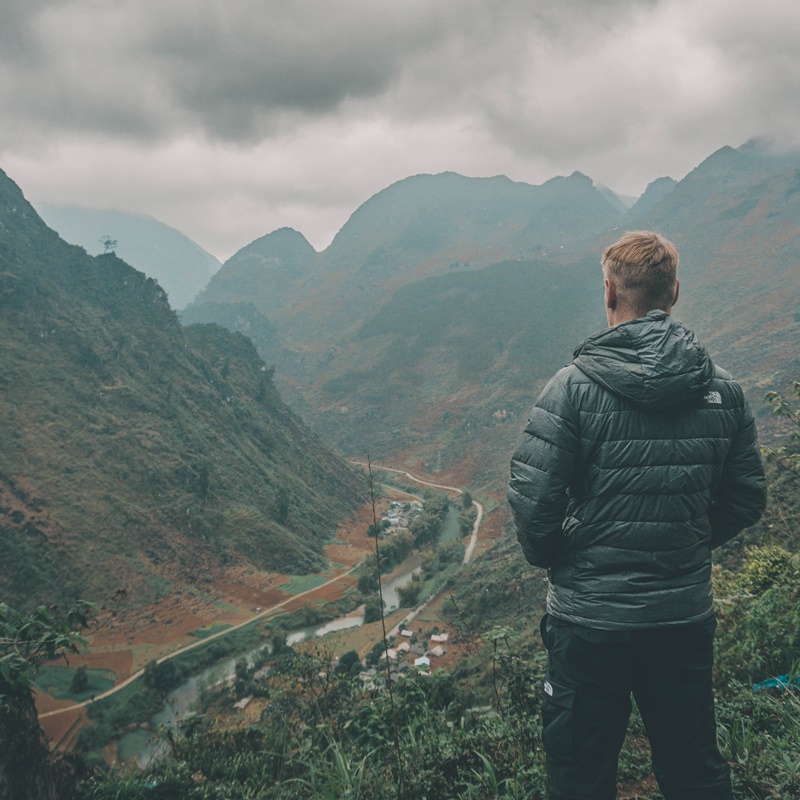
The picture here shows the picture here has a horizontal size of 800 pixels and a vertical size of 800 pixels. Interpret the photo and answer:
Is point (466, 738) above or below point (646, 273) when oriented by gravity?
below

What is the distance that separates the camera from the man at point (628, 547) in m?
1.44

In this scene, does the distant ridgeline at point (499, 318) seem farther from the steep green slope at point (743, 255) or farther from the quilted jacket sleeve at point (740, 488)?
the quilted jacket sleeve at point (740, 488)

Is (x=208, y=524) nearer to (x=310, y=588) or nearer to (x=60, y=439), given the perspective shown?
(x=310, y=588)

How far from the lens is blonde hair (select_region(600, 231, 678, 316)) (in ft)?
5.37

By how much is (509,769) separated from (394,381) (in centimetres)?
9943

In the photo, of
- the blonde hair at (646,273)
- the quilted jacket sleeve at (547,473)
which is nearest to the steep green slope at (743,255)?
the blonde hair at (646,273)

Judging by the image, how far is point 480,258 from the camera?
156875mm

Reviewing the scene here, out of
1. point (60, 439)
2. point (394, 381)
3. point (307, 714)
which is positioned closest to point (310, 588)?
point (60, 439)

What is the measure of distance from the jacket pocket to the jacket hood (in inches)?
36.6

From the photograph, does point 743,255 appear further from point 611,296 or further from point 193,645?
point 611,296

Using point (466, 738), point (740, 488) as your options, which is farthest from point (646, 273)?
point (466, 738)

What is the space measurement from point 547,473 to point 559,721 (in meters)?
0.75

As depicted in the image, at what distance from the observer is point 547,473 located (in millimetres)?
1537

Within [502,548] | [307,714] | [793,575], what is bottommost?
[502,548]
